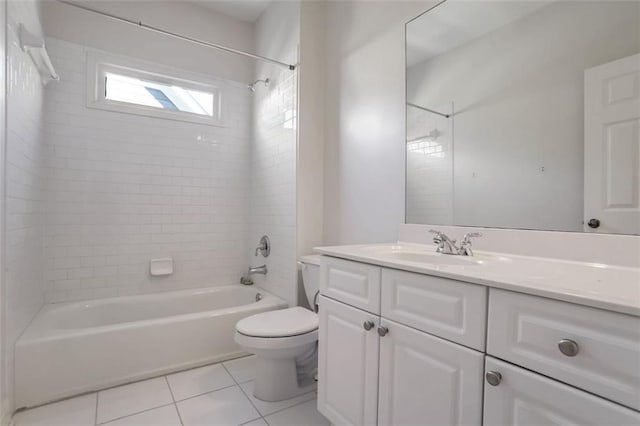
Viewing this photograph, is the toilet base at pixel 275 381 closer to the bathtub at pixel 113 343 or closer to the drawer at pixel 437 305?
the bathtub at pixel 113 343

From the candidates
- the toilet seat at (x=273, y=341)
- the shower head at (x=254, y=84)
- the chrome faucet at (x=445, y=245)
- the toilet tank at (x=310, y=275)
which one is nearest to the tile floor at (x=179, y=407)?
the toilet seat at (x=273, y=341)

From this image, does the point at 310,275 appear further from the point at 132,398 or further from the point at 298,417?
the point at 132,398

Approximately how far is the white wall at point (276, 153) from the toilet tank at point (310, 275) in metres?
0.18

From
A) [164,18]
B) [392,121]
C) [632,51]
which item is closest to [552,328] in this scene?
[632,51]

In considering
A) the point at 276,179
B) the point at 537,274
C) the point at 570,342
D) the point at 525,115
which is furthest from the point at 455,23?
the point at 276,179

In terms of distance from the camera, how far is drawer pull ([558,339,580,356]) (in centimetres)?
65

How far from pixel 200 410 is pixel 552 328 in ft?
5.61

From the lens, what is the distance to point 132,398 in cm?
176

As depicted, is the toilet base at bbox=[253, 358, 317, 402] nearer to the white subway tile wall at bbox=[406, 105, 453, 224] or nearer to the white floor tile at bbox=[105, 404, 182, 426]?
the white floor tile at bbox=[105, 404, 182, 426]

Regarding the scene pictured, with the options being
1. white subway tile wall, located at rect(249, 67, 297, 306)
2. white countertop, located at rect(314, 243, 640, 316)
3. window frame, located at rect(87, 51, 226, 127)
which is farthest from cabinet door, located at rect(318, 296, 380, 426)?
window frame, located at rect(87, 51, 226, 127)

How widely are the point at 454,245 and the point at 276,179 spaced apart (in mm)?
1628

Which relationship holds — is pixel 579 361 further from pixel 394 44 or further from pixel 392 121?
pixel 394 44

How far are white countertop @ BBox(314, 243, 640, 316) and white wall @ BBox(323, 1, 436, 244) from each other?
1.73ft

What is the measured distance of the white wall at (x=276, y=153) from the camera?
2383mm
